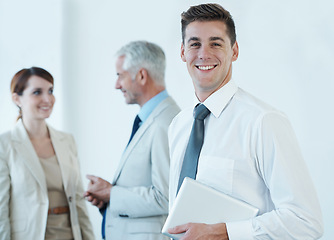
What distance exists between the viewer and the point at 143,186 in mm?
2213

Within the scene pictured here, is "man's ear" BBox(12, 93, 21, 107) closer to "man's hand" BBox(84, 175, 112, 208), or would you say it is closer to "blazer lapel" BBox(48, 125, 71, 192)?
"blazer lapel" BBox(48, 125, 71, 192)

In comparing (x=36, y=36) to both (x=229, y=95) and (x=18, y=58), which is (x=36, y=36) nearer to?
(x=18, y=58)

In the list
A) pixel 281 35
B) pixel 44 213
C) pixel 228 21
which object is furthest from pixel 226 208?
pixel 281 35

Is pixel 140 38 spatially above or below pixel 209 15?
above

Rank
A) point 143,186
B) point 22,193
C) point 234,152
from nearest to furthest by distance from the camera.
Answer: point 234,152 → point 143,186 → point 22,193

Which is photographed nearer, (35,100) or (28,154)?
(28,154)

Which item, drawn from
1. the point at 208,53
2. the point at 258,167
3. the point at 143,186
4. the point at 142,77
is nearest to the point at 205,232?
the point at 258,167

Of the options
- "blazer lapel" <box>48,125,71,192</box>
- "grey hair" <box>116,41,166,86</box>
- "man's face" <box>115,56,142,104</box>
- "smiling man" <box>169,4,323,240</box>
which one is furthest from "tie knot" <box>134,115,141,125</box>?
"smiling man" <box>169,4,323,240</box>

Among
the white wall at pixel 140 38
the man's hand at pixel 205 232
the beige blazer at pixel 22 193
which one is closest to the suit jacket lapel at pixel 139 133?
the beige blazer at pixel 22 193

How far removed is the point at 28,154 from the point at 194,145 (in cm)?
146

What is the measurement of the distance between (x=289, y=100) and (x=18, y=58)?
2510 mm

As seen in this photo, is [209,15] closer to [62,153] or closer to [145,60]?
[145,60]

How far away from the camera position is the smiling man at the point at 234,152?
1.22m

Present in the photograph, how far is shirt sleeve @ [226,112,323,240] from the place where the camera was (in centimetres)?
121
